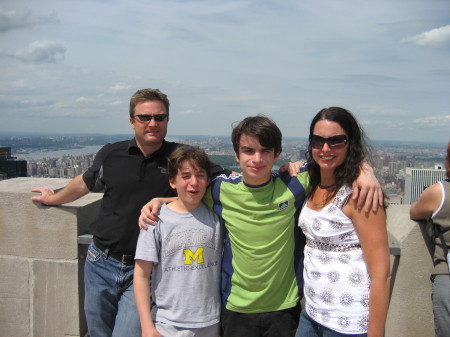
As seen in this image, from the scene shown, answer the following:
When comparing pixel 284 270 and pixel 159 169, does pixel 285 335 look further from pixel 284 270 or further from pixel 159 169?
pixel 159 169

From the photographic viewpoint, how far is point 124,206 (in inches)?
124

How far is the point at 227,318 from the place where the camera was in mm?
2777

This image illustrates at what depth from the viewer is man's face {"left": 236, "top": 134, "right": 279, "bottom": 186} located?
2727 millimetres

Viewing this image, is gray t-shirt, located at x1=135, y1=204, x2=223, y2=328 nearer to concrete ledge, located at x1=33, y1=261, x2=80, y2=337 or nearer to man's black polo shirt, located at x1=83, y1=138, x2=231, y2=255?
man's black polo shirt, located at x1=83, y1=138, x2=231, y2=255

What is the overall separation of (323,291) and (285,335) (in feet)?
1.54

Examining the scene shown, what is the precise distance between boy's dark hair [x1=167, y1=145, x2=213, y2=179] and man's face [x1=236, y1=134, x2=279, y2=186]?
26 centimetres

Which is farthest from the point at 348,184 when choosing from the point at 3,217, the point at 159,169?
the point at 3,217

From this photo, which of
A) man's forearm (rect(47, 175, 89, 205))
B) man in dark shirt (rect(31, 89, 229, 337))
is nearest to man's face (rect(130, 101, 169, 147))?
man in dark shirt (rect(31, 89, 229, 337))

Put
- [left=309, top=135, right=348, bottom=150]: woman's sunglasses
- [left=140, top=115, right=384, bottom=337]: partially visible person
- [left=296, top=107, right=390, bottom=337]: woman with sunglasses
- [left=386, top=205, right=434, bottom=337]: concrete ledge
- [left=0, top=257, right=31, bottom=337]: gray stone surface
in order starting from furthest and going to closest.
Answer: [left=0, top=257, right=31, bottom=337]: gray stone surface
[left=386, top=205, right=434, bottom=337]: concrete ledge
[left=140, top=115, right=384, bottom=337]: partially visible person
[left=309, top=135, right=348, bottom=150]: woman's sunglasses
[left=296, top=107, right=390, bottom=337]: woman with sunglasses

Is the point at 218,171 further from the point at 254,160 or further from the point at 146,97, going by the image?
the point at 146,97

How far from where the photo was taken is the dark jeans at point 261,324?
272 cm

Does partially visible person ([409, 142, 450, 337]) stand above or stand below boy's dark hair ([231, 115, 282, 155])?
below

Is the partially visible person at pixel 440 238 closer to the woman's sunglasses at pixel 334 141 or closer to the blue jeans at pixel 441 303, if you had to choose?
the blue jeans at pixel 441 303

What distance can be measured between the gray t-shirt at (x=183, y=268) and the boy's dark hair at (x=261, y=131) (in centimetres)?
66
